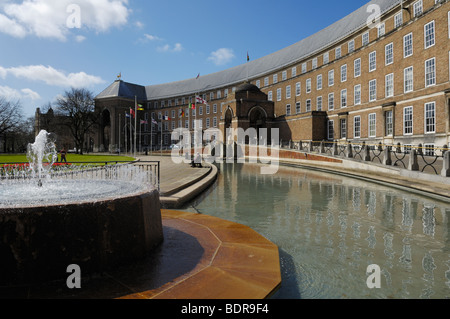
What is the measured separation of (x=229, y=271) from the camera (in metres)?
3.32

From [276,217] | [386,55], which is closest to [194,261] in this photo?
[276,217]

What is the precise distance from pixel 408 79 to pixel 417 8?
660cm

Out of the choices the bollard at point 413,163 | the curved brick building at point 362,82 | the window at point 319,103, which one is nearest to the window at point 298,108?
the curved brick building at point 362,82

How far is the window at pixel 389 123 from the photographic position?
2736 cm

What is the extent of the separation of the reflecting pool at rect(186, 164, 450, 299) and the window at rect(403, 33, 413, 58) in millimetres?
20899

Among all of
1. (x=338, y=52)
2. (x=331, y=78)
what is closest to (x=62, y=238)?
(x=331, y=78)

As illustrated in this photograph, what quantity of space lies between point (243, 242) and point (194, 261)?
1047 millimetres

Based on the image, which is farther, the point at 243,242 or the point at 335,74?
the point at 335,74

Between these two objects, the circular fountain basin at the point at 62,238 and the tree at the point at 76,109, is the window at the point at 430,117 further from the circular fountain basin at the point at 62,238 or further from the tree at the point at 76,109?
the tree at the point at 76,109

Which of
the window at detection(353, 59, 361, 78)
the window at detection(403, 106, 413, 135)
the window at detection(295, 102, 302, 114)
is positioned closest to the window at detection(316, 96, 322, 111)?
the window at detection(295, 102, 302, 114)

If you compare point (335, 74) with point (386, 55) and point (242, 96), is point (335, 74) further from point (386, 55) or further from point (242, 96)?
point (242, 96)

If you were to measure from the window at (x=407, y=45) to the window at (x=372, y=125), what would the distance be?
6676mm

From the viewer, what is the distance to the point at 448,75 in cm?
2147

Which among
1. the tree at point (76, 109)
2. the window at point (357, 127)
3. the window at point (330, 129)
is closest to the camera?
the window at point (357, 127)
